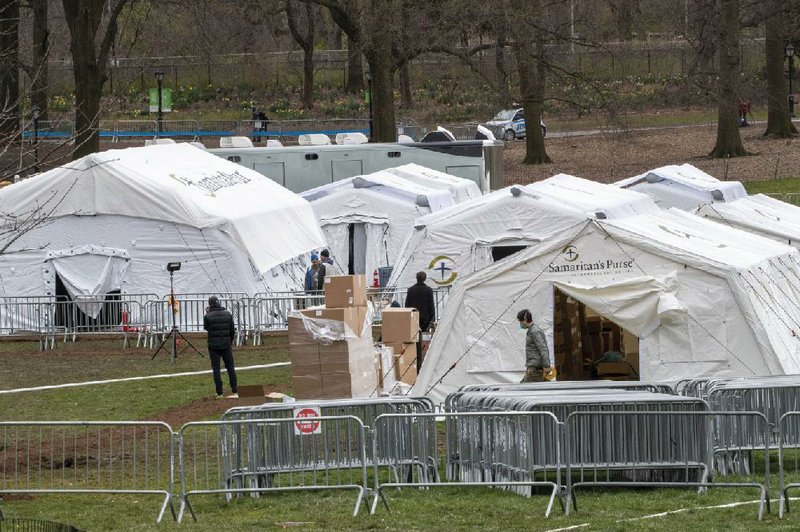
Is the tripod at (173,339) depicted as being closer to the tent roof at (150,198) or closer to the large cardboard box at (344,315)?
the tent roof at (150,198)

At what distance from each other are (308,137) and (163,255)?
10.8 m

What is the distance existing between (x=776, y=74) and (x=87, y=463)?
46616 millimetres

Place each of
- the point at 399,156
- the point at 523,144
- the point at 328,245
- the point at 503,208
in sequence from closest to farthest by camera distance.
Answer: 1. the point at 503,208
2. the point at 328,245
3. the point at 399,156
4. the point at 523,144

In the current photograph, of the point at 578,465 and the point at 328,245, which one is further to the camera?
the point at 328,245

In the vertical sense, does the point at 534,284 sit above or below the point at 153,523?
above

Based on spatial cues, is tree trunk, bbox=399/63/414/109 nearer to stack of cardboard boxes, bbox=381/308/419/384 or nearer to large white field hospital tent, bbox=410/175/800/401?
stack of cardboard boxes, bbox=381/308/419/384

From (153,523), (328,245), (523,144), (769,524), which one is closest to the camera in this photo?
(769,524)

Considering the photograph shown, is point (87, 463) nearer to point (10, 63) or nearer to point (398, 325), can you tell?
point (398, 325)

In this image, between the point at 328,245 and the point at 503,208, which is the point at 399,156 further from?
the point at 503,208

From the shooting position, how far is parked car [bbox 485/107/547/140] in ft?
219

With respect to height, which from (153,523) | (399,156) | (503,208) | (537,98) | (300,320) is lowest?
(153,523)

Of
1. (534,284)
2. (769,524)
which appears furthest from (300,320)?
(769,524)

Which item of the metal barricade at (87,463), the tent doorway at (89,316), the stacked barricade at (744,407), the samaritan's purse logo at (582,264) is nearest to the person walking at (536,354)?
the samaritan's purse logo at (582,264)

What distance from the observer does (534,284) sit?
1917 cm
